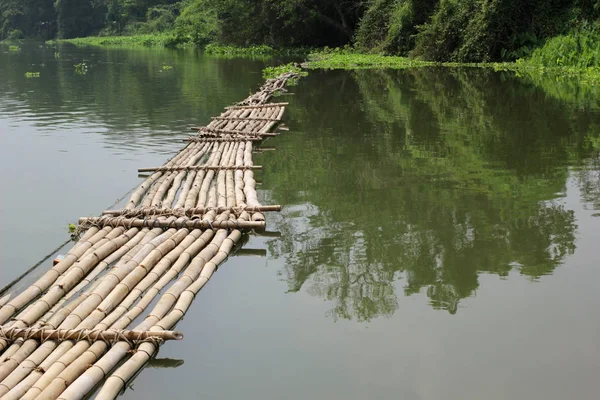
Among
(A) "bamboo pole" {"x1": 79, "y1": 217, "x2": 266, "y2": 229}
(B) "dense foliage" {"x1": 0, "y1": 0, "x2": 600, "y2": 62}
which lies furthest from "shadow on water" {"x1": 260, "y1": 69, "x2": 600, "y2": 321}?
(B) "dense foliage" {"x1": 0, "y1": 0, "x2": 600, "y2": 62}

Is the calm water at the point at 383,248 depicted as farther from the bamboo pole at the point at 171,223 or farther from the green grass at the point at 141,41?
the green grass at the point at 141,41

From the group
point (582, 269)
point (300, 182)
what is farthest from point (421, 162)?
point (582, 269)

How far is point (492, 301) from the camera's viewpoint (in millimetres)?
4973

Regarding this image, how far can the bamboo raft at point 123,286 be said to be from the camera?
3980 millimetres

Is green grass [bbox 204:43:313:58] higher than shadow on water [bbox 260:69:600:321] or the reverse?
higher

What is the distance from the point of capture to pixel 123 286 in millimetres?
5008

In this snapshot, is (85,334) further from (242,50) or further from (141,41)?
(141,41)

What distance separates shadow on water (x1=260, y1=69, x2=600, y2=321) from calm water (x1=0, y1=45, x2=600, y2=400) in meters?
0.03

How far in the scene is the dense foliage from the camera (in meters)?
22.3

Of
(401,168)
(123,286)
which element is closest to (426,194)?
(401,168)

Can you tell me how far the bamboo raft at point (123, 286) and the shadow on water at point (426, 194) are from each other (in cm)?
67

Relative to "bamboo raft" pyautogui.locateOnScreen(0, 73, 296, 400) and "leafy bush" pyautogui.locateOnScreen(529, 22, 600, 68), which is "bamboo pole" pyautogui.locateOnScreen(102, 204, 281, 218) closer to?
"bamboo raft" pyautogui.locateOnScreen(0, 73, 296, 400)

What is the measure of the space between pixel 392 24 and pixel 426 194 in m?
21.9

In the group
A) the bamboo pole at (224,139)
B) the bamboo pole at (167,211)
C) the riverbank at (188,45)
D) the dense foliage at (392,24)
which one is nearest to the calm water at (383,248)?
the bamboo pole at (224,139)
